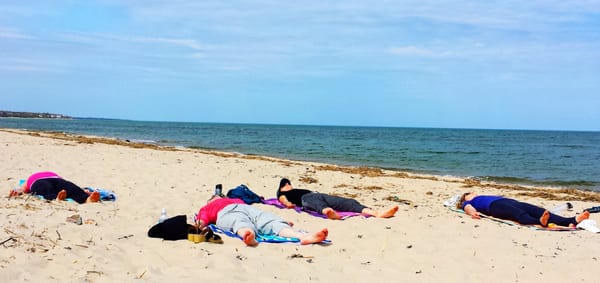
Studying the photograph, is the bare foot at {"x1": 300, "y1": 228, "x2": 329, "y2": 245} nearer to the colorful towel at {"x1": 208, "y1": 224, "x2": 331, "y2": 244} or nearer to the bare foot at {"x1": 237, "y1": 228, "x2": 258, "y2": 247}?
the colorful towel at {"x1": 208, "y1": 224, "x2": 331, "y2": 244}

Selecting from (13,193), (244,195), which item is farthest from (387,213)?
(13,193)

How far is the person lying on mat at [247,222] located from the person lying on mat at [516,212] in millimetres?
3882

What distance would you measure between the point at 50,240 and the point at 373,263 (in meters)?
3.50

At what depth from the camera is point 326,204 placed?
847 cm

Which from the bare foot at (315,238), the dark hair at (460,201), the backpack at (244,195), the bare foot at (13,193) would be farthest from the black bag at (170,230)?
the dark hair at (460,201)

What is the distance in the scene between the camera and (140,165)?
13.9 metres

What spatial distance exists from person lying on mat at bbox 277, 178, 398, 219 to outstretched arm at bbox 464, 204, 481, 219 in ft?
5.23

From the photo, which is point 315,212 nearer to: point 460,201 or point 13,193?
point 460,201

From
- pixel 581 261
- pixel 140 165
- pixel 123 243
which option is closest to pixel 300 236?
pixel 123 243

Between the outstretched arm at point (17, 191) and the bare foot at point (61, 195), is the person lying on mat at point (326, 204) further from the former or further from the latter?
the outstretched arm at point (17, 191)

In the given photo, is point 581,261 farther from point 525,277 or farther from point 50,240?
point 50,240

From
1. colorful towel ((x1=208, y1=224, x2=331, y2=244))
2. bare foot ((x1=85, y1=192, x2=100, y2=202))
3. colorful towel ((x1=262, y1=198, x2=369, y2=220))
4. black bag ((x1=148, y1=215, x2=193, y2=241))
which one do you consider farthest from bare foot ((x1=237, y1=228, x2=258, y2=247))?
bare foot ((x1=85, y1=192, x2=100, y2=202))

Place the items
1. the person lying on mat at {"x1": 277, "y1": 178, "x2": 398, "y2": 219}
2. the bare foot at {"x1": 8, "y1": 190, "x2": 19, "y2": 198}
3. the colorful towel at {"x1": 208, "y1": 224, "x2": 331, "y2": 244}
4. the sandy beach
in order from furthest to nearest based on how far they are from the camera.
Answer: the person lying on mat at {"x1": 277, "y1": 178, "x2": 398, "y2": 219} < the bare foot at {"x1": 8, "y1": 190, "x2": 19, "y2": 198} < the colorful towel at {"x1": 208, "y1": 224, "x2": 331, "y2": 244} < the sandy beach

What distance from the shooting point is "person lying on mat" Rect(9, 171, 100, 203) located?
7.94 metres
